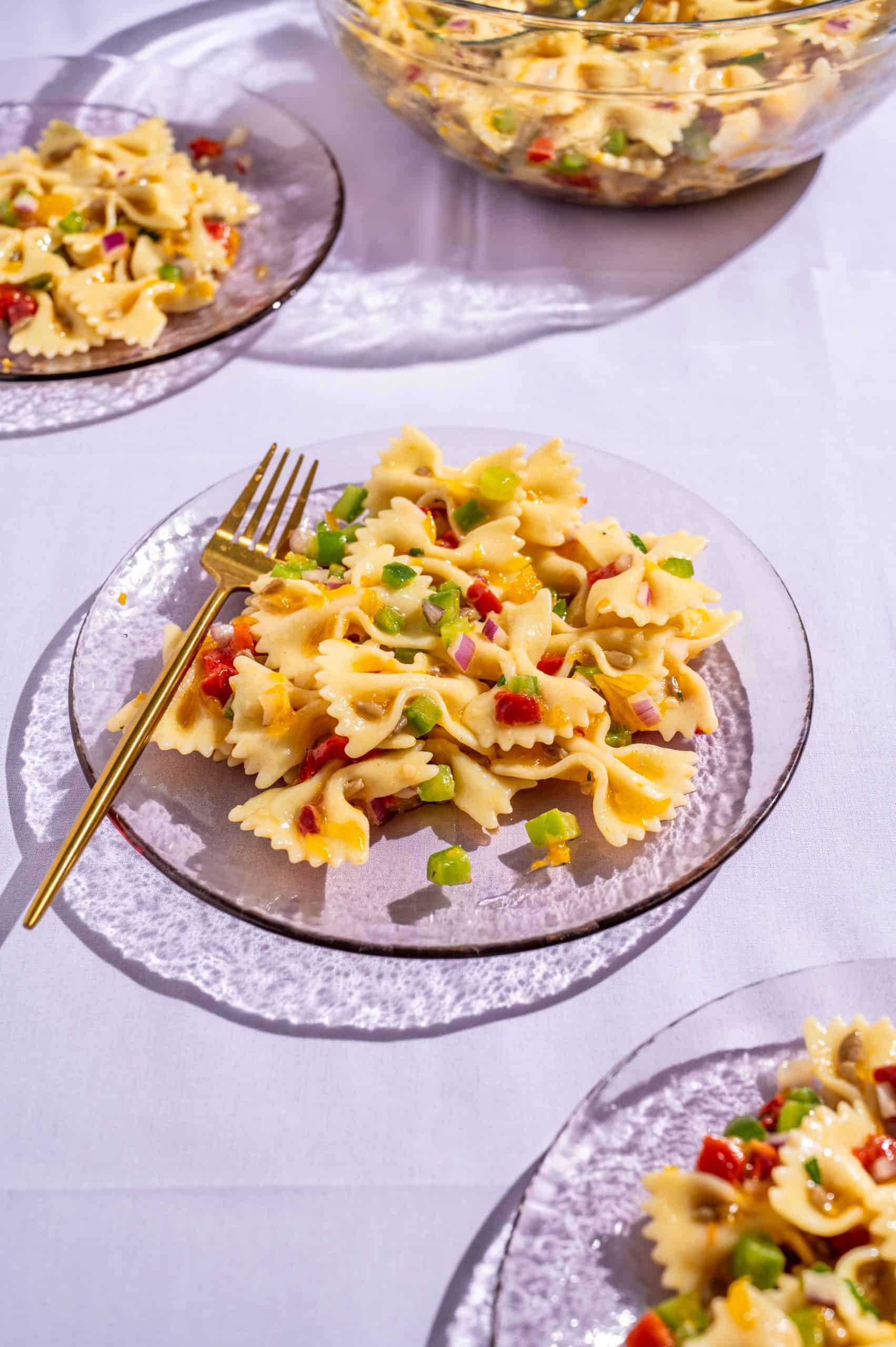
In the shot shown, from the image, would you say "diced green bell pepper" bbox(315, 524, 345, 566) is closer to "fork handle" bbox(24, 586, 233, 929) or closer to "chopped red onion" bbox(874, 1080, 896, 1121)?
"fork handle" bbox(24, 586, 233, 929)

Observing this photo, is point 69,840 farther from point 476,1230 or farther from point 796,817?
point 796,817

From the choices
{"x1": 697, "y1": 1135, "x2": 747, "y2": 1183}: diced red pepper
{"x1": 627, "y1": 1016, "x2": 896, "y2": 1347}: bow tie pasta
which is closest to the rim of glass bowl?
{"x1": 627, "y1": 1016, "x2": 896, "y2": 1347}: bow tie pasta

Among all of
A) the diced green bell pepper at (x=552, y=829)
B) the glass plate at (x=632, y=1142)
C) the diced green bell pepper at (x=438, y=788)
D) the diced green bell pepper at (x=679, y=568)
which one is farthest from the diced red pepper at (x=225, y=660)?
the glass plate at (x=632, y=1142)

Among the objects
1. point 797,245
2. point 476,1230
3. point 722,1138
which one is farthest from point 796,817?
point 797,245

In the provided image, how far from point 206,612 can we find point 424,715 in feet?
1.94

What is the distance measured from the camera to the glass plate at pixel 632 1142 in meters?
1.64

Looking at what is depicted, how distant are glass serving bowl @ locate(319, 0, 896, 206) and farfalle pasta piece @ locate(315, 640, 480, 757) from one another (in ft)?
5.54

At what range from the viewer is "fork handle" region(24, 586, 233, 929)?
2045 millimetres

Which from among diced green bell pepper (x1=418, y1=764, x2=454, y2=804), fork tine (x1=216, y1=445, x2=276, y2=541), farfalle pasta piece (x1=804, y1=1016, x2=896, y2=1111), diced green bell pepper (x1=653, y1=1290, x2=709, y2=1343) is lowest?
diced green bell pepper (x1=653, y1=1290, x2=709, y2=1343)

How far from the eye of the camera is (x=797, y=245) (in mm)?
3678

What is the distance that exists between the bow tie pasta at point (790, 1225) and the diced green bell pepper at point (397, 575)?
1.24 metres

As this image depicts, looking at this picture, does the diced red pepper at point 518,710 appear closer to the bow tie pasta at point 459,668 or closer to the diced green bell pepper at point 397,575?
the bow tie pasta at point 459,668

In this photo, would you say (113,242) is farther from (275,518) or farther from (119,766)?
(119,766)

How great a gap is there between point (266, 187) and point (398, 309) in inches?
24.8
